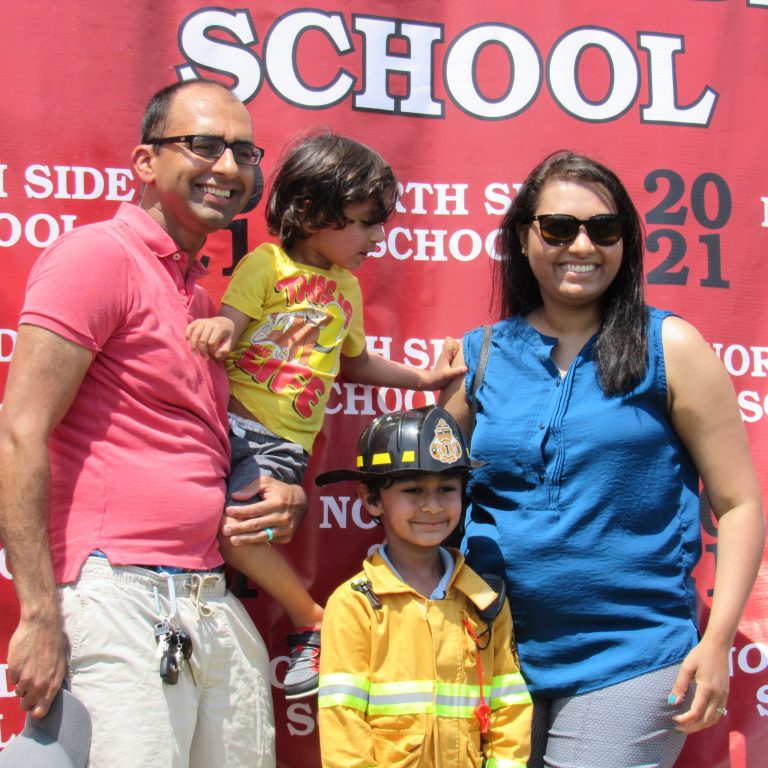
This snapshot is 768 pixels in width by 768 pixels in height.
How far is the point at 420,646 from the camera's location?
8.09 feet

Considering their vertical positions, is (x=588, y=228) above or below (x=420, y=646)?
above

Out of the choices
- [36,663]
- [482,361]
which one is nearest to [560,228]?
[482,361]

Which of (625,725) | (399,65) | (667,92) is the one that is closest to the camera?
(625,725)

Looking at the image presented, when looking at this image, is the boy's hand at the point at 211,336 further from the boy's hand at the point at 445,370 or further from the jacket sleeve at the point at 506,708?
the jacket sleeve at the point at 506,708

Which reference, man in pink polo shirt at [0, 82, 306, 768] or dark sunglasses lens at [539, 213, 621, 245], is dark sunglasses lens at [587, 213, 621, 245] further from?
man in pink polo shirt at [0, 82, 306, 768]

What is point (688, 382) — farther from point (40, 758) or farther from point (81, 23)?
point (81, 23)

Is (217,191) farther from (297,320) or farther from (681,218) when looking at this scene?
(681,218)

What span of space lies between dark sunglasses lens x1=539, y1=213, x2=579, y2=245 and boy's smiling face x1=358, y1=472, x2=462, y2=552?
0.71 m

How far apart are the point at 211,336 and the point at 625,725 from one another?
1.43 metres

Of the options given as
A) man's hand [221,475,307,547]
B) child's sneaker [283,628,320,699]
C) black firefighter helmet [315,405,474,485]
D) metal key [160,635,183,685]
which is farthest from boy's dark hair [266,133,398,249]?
metal key [160,635,183,685]

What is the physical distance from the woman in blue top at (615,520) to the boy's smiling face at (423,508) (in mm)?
99

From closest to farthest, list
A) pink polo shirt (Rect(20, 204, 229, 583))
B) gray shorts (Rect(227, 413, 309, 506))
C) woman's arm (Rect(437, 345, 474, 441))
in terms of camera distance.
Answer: pink polo shirt (Rect(20, 204, 229, 583)), gray shorts (Rect(227, 413, 309, 506)), woman's arm (Rect(437, 345, 474, 441))

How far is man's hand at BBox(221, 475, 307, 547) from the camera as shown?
256 centimetres

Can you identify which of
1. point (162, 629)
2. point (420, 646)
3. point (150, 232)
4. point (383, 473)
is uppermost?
point (150, 232)
